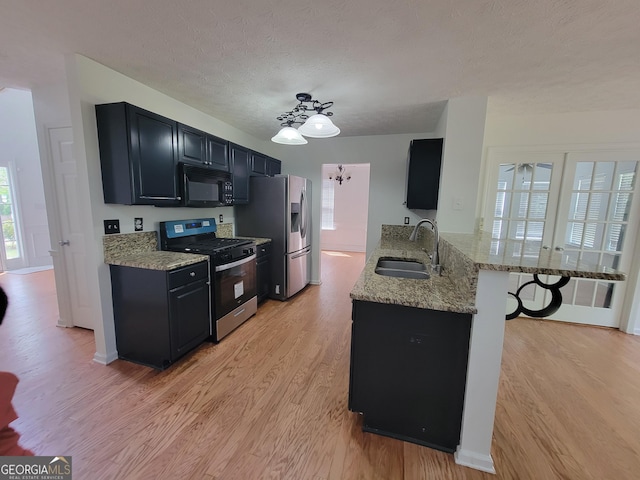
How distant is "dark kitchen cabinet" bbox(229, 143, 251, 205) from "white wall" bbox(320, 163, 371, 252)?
4576 mm

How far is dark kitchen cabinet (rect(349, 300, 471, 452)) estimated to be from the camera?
140 centimetres

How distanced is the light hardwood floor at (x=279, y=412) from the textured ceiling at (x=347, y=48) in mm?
2376

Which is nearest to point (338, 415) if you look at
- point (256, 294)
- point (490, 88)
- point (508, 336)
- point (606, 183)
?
point (256, 294)

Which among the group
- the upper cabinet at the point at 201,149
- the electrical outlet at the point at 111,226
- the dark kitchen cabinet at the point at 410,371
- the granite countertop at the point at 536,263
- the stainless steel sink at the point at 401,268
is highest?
the upper cabinet at the point at 201,149

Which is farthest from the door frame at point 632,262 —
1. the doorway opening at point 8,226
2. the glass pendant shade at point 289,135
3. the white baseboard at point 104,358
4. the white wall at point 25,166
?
the doorway opening at point 8,226

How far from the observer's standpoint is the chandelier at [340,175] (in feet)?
24.7

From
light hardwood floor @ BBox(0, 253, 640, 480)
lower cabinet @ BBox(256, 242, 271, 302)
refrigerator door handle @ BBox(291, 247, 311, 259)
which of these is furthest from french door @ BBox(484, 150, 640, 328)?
lower cabinet @ BBox(256, 242, 271, 302)

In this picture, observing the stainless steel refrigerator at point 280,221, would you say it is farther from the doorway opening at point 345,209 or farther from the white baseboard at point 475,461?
the doorway opening at point 345,209

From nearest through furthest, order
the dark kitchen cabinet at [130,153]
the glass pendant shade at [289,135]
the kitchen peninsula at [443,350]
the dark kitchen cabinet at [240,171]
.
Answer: the kitchen peninsula at [443,350] < the dark kitchen cabinet at [130,153] < the glass pendant shade at [289,135] < the dark kitchen cabinet at [240,171]

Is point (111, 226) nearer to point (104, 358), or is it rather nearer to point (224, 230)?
point (104, 358)

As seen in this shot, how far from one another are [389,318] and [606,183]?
3.34 m

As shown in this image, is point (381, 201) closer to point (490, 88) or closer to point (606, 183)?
point (490, 88)

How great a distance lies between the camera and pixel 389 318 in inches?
57.7

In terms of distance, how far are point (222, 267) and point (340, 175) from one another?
571 centimetres
